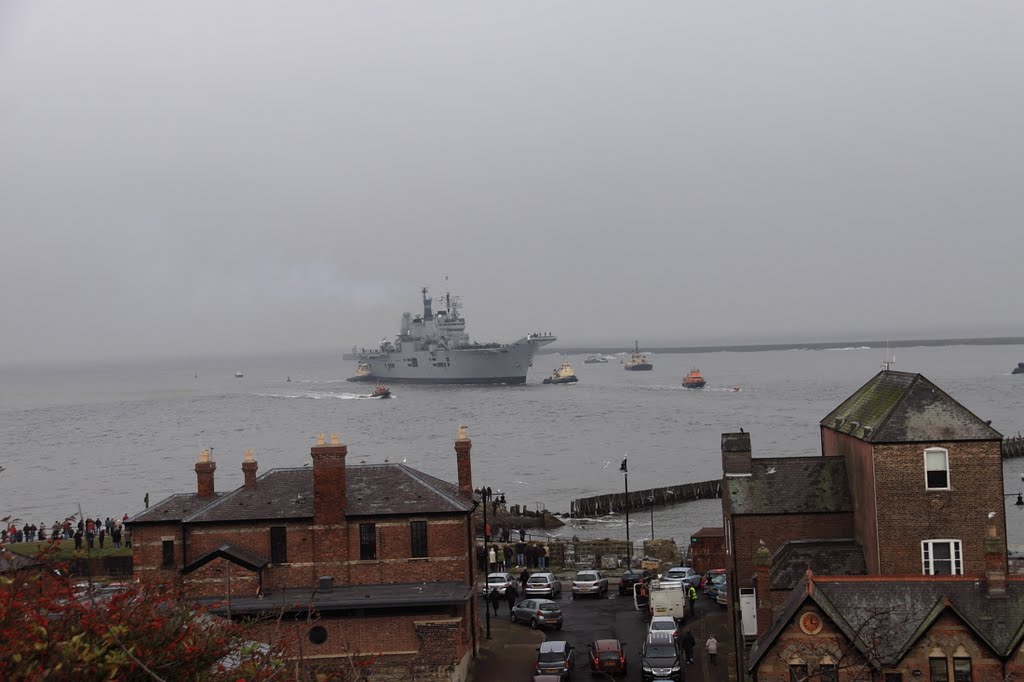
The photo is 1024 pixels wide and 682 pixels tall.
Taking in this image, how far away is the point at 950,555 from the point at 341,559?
14.9 metres

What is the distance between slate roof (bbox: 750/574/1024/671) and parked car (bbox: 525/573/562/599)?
51.6ft

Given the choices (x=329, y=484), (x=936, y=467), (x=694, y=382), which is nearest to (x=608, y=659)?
(x=329, y=484)

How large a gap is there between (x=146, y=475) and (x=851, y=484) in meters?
74.7

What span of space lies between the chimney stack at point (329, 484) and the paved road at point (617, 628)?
6.47m

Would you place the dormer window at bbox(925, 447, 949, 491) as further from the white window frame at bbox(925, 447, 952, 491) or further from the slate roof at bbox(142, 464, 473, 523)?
the slate roof at bbox(142, 464, 473, 523)

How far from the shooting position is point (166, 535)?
29.2m

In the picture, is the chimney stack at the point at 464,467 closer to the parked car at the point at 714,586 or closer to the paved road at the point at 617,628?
the paved road at the point at 617,628

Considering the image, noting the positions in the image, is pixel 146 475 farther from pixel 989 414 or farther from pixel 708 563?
pixel 989 414

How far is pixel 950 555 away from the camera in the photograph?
25.9m

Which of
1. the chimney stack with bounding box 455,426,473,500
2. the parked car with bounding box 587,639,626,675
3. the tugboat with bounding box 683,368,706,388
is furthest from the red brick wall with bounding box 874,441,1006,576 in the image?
the tugboat with bounding box 683,368,706,388

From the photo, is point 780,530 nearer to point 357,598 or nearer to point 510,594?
point 357,598

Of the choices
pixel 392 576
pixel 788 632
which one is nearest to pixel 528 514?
pixel 392 576

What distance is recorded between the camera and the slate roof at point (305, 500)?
28.6 meters

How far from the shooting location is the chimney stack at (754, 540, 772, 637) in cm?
2448
